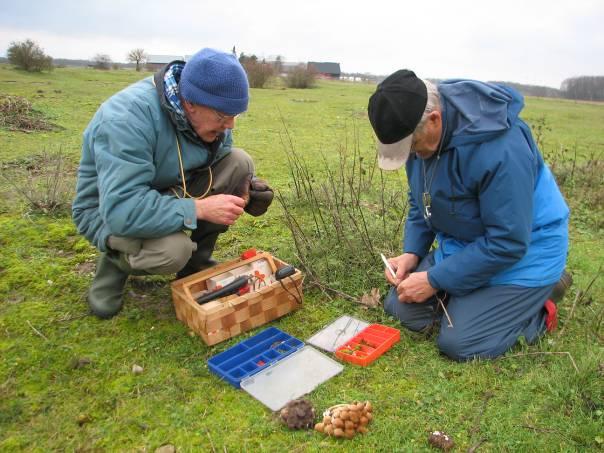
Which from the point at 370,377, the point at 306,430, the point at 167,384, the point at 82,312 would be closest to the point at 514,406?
the point at 370,377

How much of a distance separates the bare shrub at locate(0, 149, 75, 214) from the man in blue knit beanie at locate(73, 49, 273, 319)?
5.69 ft

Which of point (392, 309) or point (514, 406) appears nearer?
point (514, 406)

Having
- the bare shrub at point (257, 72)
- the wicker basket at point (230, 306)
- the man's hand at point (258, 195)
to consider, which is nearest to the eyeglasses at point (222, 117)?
the man's hand at point (258, 195)

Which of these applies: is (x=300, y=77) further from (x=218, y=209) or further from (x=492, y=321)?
(x=492, y=321)

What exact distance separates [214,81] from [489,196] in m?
1.46

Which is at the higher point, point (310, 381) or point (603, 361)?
point (603, 361)

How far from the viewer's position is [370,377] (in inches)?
97.2

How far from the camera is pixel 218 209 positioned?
272cm

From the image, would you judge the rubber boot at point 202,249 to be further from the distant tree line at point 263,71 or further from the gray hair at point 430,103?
the distant tree line at point 263,71

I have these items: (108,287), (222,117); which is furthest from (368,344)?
(108,287)

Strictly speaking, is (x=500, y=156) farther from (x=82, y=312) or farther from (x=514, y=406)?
(x=82, y=312)

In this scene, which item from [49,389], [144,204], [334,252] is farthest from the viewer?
[334,252]

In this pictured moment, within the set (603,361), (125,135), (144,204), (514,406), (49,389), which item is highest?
(125,135)

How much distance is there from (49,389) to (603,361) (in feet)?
8.44
